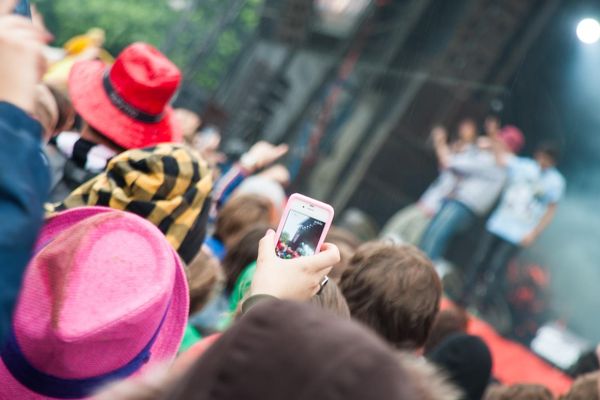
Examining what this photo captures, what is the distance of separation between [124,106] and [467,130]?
18.3 ft

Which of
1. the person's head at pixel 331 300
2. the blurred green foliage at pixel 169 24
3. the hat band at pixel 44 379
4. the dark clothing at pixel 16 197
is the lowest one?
the blurred green foliage at pixel 169 24

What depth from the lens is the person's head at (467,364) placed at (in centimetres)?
241

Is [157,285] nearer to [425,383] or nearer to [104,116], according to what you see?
[425,383]

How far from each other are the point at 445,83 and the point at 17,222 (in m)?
7.90

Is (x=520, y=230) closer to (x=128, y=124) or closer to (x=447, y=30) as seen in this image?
(x=447, y=30)

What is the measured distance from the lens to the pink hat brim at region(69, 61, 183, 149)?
217 centimetres

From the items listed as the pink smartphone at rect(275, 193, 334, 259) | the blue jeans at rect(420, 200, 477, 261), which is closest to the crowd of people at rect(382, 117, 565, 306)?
the blue jeans at rect(420, 200, 477, 261)

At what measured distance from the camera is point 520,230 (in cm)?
610

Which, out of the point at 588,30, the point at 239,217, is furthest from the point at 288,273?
the point at 588,30

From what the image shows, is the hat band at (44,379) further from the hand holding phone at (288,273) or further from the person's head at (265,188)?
the person's head at (265,188)

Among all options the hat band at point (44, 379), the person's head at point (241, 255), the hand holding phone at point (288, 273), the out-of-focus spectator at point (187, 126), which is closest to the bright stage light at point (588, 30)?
the out-of-focus spectator at point (187, 126)

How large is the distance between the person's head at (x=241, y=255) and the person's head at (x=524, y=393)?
1.12 m

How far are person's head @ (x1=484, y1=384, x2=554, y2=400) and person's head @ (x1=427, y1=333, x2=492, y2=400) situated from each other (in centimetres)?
22

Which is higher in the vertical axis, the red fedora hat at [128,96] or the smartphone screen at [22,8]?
the smartphone screen at [22,8]
